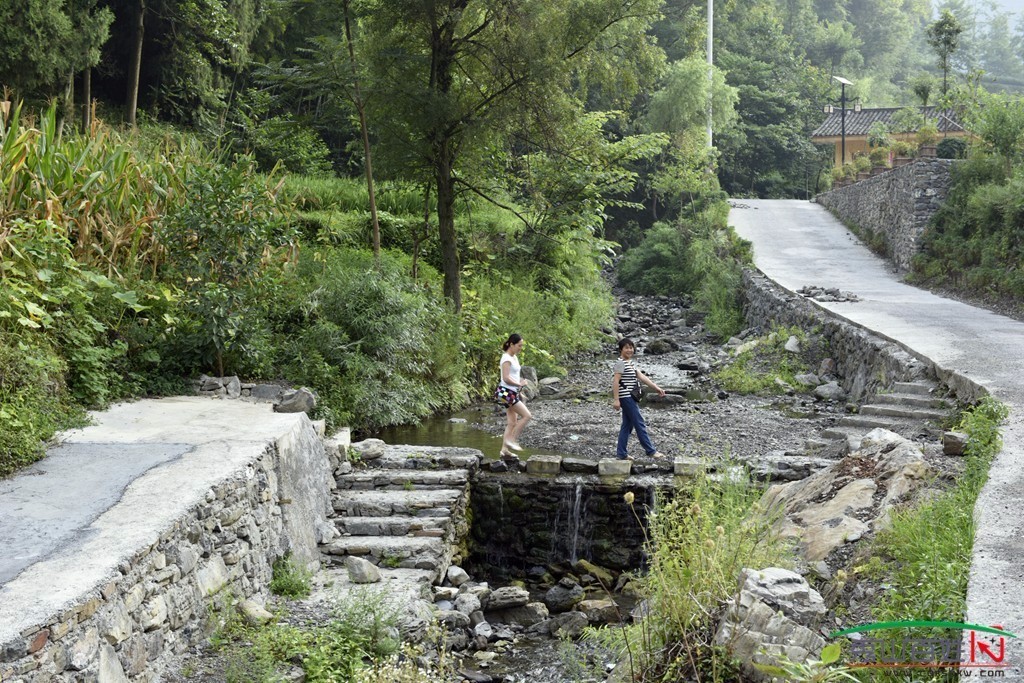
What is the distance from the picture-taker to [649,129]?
111ft

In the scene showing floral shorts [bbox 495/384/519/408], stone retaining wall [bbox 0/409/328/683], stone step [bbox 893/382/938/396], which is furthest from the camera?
stone step [bbox 893/382/938/396]

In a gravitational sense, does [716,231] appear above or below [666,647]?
above

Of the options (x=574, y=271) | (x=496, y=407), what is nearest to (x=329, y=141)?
(x=574, y=271)

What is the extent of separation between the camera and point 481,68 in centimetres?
1385

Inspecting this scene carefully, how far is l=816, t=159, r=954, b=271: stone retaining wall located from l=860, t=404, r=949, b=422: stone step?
989 cm

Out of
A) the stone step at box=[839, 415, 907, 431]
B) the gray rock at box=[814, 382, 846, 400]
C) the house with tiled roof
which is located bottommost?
the gray rock at box=[814, 382, 846, 400]

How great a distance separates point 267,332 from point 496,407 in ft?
13.3

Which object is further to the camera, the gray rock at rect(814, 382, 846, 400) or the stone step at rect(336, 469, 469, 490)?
the gray rock at rect(814, 382, 846, 400)

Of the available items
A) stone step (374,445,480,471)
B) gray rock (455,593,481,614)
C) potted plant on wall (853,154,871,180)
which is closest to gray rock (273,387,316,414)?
stone step (374,445,480,471)

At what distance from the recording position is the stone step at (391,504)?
27.9ft

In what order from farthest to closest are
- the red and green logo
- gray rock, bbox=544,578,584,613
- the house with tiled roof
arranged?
the house with tiled roof → gray rock, bbox=544,578,584,613 → the red and green logo

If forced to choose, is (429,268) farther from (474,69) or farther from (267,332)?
(267,332)

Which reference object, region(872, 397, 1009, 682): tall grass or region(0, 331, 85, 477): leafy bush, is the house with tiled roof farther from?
region(0, 331, 85, 477): leafy bush

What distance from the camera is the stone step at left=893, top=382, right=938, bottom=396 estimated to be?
10.3 meters
